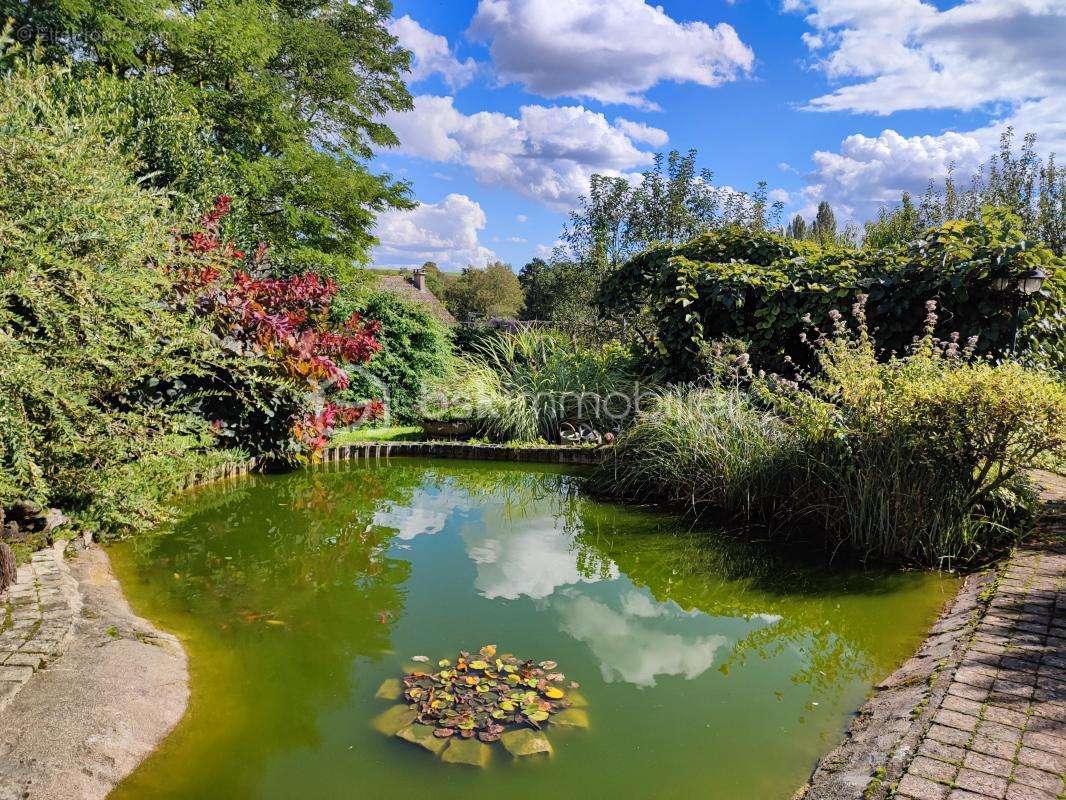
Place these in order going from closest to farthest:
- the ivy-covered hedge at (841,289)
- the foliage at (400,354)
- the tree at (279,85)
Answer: the ivy-covered hedge at (841,289) → the foliage at (400,354) → the tree at (279,85)

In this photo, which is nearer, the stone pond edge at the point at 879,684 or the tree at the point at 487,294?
the stone pond edge at the point at 879,684

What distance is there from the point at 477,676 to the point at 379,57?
20.5 m

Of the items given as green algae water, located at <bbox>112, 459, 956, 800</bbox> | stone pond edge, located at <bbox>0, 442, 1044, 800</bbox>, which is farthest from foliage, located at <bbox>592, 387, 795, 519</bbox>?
stone pond edge, located at <bbox>0, 442, 1044, 800</bbox>

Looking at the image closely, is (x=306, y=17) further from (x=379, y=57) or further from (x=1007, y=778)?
(x=1007, y=778)

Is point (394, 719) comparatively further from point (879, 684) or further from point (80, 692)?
point (879, 684)

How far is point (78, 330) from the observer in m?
4.81

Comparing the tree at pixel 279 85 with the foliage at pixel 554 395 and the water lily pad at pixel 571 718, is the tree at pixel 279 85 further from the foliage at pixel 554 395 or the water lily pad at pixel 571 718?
the water lily pad at pixel 571 718

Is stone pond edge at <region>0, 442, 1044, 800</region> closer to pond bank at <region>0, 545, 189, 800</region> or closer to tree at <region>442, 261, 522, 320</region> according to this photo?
pond bank at <region>0, 545, 189, 800</region>

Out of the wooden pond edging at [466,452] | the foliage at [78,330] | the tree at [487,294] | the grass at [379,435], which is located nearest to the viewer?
the foliage at [78,330]

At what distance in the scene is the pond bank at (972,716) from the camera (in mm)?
2342

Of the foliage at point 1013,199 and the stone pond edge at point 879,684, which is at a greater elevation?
the foliage at point 1013,199

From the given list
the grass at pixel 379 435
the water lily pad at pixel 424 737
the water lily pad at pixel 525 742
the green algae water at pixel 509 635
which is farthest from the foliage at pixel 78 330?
the grass at pixel 379 435

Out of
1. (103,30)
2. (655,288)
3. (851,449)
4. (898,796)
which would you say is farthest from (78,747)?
(103,30)

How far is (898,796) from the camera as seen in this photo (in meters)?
2.25
